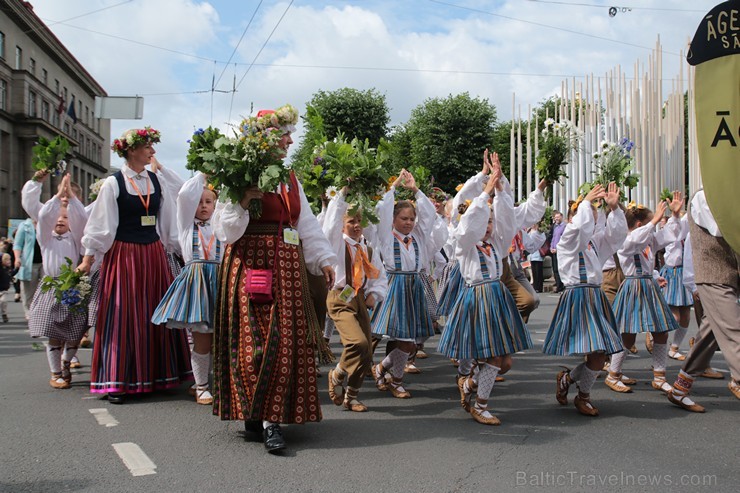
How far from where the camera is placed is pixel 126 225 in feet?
20.7

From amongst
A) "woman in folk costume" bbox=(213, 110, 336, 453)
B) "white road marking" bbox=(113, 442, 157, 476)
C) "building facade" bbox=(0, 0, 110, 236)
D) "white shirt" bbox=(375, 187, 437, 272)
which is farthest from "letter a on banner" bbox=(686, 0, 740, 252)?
"building facade" bbox=(0, 0, 110, 236)

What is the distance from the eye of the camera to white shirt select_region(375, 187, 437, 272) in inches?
275

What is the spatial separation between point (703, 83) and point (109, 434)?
180 inches

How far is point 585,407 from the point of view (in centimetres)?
571

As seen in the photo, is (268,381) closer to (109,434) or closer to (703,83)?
(109,434)

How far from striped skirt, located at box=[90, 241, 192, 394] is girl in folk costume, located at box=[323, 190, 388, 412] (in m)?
1.68

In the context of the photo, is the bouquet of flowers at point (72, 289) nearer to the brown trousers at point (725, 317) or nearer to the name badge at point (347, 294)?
the name badge at point (347, 294)

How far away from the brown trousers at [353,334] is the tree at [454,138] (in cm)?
3246

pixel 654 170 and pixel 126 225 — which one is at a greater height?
pixel 654 170

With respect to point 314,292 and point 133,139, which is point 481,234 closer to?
point 314,292

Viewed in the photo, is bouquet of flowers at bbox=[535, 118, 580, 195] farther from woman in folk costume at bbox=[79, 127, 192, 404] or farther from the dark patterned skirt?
woman in folk costume at bbox=[79, 127, 192, 404]

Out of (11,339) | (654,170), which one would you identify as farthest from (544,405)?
(654,170)

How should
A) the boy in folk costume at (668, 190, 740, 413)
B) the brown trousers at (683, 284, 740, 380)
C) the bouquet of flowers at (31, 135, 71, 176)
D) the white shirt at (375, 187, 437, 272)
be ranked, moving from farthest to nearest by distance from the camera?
the bouquet of flowers at (31, 135, 71, 176), the white shirt at (375, 187, 437, 272), the boy in folk costume at (668, 190, 740, 413), the brown trousers at (683, 284, 740, 380)

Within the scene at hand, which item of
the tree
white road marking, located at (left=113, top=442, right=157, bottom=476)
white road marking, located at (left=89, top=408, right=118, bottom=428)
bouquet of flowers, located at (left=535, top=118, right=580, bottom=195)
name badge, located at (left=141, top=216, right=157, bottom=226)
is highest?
the tree
